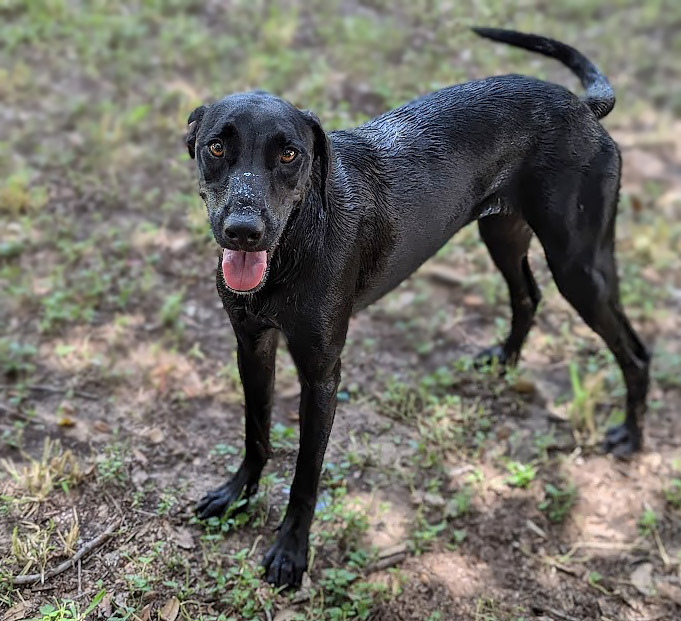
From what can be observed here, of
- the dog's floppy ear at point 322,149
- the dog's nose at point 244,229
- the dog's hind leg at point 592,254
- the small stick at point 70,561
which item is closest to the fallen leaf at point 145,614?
the small stick at point 70,561

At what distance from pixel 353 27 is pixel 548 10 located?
6.72 feet

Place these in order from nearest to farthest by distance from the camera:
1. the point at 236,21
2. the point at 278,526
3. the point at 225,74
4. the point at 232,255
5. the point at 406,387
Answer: the point at 232,255
the point at 278,526
the point at 406,387
the point at 225,74
the point at 236,21

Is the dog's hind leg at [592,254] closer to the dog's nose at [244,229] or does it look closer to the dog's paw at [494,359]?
the dog's paw at [494,359]

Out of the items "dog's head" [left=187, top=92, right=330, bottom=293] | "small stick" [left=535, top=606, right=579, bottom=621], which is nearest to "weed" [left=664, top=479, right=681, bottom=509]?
"small stick" [left=535, top=606, right=579, bottom=621]

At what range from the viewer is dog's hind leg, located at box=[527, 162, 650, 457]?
3.17 meters

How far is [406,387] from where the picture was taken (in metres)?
3.98

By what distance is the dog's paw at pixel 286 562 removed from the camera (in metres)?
2.91

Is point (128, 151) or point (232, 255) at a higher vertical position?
point (232, 255)

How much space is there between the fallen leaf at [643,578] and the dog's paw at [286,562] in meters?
1.37

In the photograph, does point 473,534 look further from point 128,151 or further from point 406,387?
point 128,151

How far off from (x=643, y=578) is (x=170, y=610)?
6.24ft

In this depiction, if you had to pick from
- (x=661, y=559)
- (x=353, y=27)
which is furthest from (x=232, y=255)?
(x=353, y=27)

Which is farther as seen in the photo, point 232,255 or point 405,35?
point 405,35

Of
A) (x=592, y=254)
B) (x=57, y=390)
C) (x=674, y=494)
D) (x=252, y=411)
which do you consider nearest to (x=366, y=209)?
(x=252, y=411)
